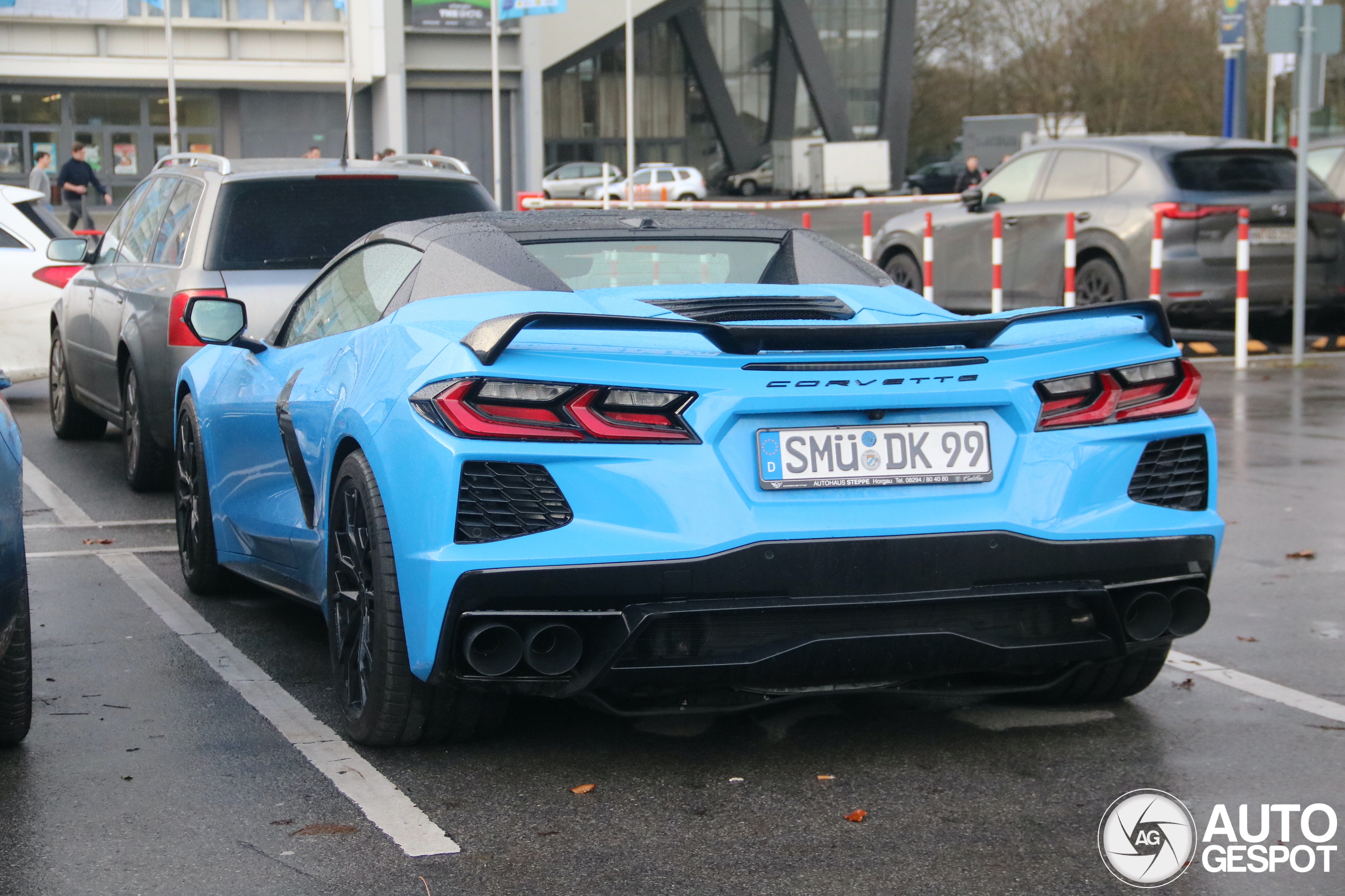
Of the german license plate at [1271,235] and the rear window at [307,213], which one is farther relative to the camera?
the german license plate at [1271,235]

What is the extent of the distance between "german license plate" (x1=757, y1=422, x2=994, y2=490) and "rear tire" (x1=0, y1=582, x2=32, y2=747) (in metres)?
1.85

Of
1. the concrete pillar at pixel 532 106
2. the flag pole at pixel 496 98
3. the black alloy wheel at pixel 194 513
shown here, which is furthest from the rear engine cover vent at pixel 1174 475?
the concrete pillar at pixel 532 106

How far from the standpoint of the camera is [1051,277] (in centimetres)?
1485

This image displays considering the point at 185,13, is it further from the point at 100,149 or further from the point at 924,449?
the point at 924,449

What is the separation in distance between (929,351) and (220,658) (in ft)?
8.53

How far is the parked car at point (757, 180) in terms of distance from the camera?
6675 centimetres

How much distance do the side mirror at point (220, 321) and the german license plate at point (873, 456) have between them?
8.15ft

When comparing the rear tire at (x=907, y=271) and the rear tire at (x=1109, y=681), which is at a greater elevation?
the rear tire at (x=907, y=271)

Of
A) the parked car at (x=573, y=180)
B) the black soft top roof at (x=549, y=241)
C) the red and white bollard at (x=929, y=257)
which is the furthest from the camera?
the parked car at (x=573, y=180)

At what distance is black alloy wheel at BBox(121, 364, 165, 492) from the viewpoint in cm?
855

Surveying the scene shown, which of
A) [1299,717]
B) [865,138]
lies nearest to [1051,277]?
[1299,717]

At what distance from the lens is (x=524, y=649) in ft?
12.4

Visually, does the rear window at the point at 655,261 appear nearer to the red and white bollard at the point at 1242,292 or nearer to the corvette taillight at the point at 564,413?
the corvette taillight at the point at 564,413

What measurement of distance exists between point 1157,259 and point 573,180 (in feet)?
156
